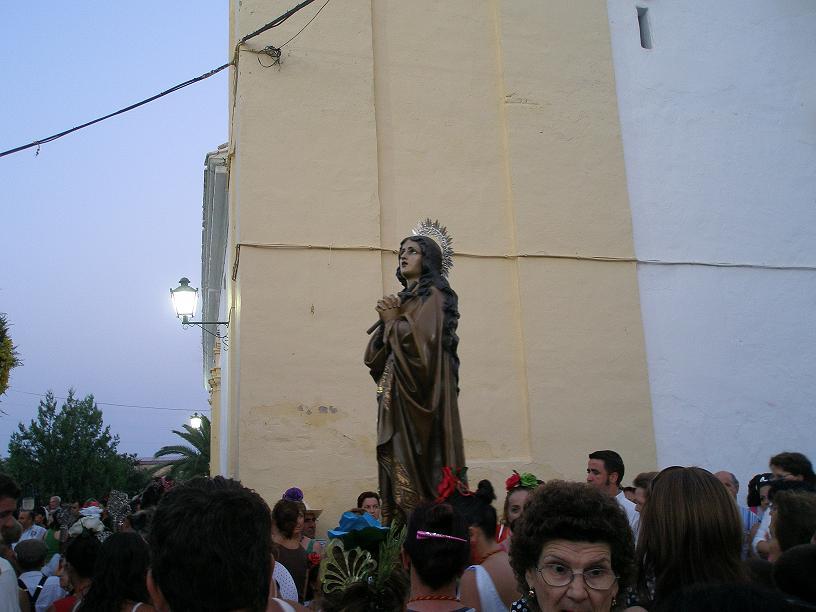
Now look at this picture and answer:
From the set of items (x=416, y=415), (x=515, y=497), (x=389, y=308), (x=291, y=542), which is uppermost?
(x=389, y=308)

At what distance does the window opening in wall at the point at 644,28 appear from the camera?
11000 mm

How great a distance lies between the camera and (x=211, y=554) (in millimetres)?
1885

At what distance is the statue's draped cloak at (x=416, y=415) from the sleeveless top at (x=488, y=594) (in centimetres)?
159

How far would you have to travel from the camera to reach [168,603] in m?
1.93

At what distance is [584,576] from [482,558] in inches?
53.8

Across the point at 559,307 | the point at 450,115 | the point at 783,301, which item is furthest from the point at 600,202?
the point at 783,301

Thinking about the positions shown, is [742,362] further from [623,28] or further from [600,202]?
[623,28]

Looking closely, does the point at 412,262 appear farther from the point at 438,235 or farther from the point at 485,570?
the point at 485,570

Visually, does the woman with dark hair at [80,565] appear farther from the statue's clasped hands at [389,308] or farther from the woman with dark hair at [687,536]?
the woman with dark hair at [687,536]

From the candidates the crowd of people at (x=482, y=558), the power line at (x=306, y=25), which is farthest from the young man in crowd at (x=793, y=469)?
the power line at (x=306, y=25)

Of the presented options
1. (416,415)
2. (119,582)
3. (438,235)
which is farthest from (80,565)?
(438,235)

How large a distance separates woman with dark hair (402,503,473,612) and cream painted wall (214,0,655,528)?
5.55 m

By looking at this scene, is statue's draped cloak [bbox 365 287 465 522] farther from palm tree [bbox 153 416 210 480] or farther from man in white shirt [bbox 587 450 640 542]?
palm tree [bbox 153 416 210 480]

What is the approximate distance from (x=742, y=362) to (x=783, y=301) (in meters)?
1.14
